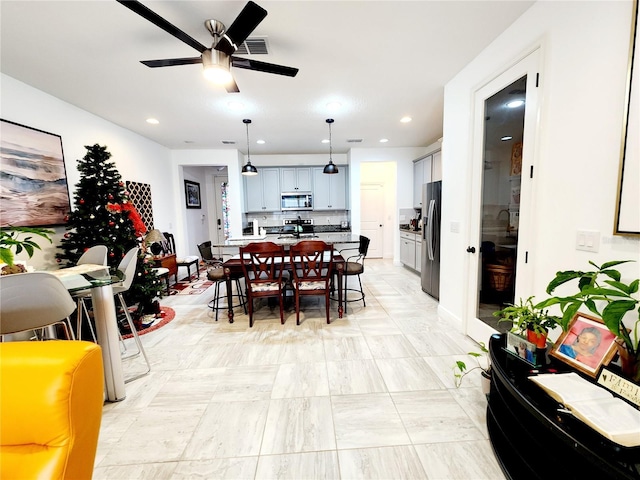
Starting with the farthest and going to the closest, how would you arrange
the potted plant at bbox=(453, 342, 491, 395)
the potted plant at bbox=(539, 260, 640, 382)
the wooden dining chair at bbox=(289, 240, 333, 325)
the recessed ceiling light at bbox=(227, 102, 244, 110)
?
the recessed ceiling light at bbox=(227, 102, 244, 110) < the wooden dining chair at bbox=(289, 240, 333, 325) < the potted plant at bbox=(453, 342, 491, 395) < the potted plant at bbox=(539, 260, 640, 382)

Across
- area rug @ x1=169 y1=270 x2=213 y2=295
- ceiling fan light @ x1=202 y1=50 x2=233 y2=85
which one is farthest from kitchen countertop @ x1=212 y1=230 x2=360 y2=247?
ceiling fan light @ x1=202 y1=50 x2=233 y2=85

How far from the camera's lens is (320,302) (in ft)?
12.4

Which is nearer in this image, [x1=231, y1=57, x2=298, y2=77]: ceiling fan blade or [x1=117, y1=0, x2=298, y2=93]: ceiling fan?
[x1=117, y1=0, x2=298, y2=93]: ceiling fan

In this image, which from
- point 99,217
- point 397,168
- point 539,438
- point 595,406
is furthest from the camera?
point 397,168

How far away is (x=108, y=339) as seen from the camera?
1820 millimetres

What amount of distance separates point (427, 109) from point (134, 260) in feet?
12.7

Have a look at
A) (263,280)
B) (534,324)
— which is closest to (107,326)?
(263,280)

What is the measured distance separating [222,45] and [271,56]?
0.70 metres

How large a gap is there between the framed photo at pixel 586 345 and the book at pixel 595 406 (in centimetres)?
9

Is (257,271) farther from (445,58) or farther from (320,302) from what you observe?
(445,58)

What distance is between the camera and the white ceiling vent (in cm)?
206

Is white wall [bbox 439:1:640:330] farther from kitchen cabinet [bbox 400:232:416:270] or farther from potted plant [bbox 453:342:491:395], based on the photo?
kitchen cabinet [bbox 400:232:416:270]

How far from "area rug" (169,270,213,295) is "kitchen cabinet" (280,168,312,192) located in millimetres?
2737

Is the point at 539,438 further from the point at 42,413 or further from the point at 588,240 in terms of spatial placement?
the point at 42,413
